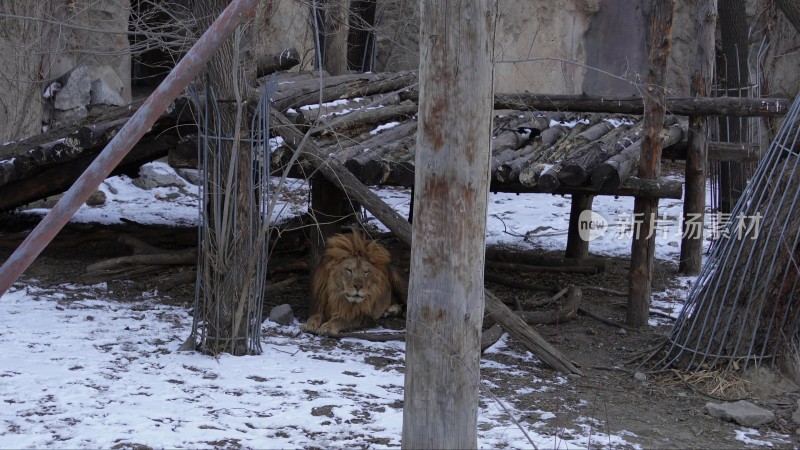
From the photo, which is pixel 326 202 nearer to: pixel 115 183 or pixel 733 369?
pixel 733 369

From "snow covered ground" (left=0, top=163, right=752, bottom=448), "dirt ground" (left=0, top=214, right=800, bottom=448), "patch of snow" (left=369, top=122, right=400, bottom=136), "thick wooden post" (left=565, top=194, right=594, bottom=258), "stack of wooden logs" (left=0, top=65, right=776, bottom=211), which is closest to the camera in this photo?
"snow covered ground" (left=0, top=163, right=752, bottom=448)

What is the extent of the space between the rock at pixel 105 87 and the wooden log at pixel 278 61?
631 cm

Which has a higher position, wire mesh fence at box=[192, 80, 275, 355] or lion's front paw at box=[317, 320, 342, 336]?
wire mesh fence at box=[192, 80, 275, 355]

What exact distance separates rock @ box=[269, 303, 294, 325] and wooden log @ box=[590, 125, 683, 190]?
9.32ft

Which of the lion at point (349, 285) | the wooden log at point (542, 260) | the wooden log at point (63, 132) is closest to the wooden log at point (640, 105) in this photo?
the wooden log at point (542, 260)

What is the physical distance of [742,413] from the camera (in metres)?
5.87

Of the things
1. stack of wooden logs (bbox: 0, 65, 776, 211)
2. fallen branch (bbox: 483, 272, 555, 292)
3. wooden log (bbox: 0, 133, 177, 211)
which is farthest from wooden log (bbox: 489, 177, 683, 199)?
wooden log (bbox: 0, 133, 177, 211)

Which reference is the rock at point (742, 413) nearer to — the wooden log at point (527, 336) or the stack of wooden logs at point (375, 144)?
the wooden log at point (527, 336)

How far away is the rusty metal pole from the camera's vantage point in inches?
147

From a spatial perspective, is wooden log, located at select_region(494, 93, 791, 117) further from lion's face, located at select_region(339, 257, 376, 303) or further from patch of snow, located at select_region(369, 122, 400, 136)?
lion's face, located at select_region(339, 257, 376, 303)

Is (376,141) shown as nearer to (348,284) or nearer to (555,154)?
(348,284)

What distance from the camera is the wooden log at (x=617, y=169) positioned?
7.50 m

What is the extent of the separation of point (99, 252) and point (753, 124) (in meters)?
8.58

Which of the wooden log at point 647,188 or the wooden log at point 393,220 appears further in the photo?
the wooden log at point 647,188
